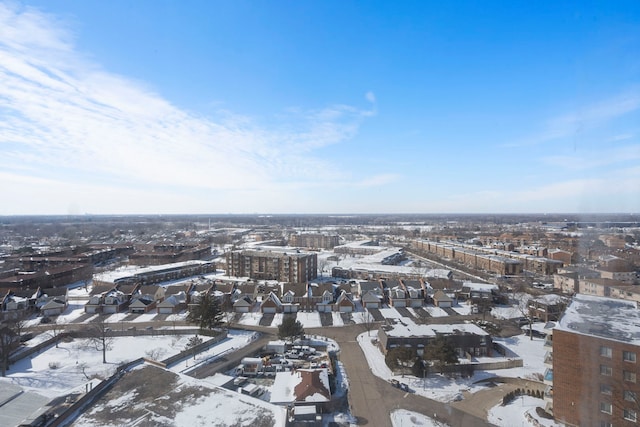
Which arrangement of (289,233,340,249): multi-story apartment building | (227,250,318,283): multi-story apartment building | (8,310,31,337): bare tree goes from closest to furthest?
(8,310,31,337): bare tree < (227,250,318,283): multi-story apartment building < (289,233,340,249): multi-story apartment building

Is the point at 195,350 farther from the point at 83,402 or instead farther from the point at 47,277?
the point at 47,277

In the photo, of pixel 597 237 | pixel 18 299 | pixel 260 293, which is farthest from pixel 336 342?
pixel 18 299

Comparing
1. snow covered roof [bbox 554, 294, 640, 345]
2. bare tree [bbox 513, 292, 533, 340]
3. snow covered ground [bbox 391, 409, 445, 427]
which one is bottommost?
bare tree [bbox 513, 292, 533, 340]

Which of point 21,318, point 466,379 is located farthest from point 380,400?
point 21,318

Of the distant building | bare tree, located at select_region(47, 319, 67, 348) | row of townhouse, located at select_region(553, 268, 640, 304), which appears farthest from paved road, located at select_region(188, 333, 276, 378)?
row of townhouse, located at select_region(553, 268, 640, 304)

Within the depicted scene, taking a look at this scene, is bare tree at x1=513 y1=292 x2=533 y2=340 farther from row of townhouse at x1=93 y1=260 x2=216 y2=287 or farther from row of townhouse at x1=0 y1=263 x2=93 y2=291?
row of townhouse at x1=0 y1=263 x2=93 y2=291
